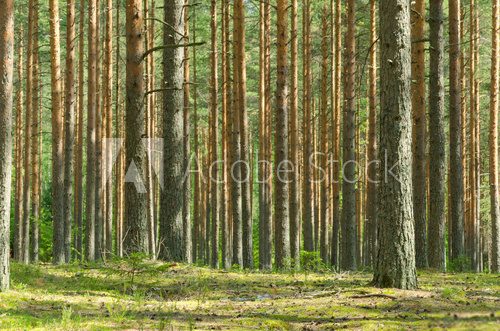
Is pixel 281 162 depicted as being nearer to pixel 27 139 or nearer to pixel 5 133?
pixel 5 133

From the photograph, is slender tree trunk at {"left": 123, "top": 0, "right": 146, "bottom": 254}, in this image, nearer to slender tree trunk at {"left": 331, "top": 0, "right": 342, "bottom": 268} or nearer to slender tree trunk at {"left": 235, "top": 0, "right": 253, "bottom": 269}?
slender tree trunk at {"left": 235, "top": 0, "right": 253, "bottom": 269}

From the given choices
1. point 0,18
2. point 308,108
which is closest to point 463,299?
point 0,18

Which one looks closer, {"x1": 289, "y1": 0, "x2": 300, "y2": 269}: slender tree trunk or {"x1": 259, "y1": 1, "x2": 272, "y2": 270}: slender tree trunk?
{"x1": 289, "y1": 0, "x2": 300, "y2": 269}: slender tree trunk

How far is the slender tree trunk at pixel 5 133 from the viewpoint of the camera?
806cm

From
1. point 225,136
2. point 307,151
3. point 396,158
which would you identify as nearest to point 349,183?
point 307,151

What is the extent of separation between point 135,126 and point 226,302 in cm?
444

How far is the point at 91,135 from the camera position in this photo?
2002 cm

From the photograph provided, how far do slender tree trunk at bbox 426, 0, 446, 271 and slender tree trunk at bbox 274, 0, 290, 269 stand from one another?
337 centimetres

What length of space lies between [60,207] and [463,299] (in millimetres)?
12780

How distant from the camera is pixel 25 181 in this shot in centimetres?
2450

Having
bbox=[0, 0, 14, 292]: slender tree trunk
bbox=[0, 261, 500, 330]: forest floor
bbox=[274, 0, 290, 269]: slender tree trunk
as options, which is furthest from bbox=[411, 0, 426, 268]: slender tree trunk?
bbox=[0, 0, 14, 292]: slender tree trunk

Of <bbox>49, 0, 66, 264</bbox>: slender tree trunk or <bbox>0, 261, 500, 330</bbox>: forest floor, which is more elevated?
<bbox>49, 0, 66, 264</bbox>: slender tree trunk

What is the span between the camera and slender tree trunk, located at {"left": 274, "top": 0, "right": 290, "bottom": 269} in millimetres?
14883

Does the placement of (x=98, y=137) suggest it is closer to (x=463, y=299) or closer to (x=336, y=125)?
(x=336, y=125)
